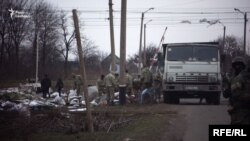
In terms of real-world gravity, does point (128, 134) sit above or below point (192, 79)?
below

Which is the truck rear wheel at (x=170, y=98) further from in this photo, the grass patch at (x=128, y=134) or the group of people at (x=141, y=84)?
the grass patch at (x=128, y=134)

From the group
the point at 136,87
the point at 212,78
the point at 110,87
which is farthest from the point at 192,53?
the point at 110,87

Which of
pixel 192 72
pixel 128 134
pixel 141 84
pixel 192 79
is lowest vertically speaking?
pixel 128 134

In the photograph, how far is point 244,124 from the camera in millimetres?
7637

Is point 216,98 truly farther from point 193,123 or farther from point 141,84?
point 193,123

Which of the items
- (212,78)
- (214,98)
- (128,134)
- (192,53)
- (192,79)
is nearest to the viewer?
(128,134)

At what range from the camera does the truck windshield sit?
78.0ft

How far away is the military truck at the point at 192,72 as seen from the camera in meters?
23.5

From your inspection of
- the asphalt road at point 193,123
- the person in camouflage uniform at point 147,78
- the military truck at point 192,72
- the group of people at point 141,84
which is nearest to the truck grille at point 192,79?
the military truck at point 192,72

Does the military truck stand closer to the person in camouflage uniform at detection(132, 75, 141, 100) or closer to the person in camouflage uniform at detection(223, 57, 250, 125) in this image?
the person in camouflage uniform at detection(132, 75, 141, 100)

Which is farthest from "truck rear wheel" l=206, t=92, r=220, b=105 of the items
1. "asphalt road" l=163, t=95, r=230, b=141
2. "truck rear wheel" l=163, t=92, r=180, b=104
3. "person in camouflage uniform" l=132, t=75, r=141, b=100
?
"asphalt road" l=163, t=95, r=230, b=141

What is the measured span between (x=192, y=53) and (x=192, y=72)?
1.01 m

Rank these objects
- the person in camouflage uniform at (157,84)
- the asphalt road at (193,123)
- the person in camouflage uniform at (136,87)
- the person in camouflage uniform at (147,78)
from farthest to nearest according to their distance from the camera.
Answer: the person in camouflage uniform at (136,87) → the person in camouflage uniform at (157,84) → the person in camouflage uniform at (147,78) → the asphalt road at (193,123)

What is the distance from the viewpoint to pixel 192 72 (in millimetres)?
23500
